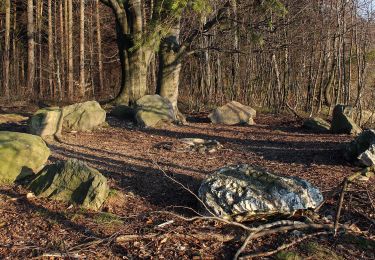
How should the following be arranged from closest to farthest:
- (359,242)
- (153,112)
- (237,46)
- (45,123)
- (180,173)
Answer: (359,242) → (180,173) → (45,123) → (153,112) → (237,46)

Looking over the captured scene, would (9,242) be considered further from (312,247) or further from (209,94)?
(209,94)

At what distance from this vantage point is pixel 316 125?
35.6 ft

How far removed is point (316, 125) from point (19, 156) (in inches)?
283

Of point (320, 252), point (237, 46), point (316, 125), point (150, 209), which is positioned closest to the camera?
point (320, 252)

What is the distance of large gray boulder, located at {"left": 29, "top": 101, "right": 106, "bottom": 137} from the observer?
8742 millimetres

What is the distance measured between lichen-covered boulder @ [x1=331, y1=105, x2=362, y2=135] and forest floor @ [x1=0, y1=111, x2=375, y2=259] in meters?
1.37

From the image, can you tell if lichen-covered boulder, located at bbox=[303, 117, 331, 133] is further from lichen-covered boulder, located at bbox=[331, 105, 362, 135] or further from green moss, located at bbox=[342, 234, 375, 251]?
green moss, located at bbox=[342, 234, 375, 251]

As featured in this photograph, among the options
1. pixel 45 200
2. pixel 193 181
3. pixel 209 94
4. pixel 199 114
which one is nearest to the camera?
pixel 45 200

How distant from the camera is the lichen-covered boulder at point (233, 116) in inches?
476

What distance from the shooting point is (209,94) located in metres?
16.8

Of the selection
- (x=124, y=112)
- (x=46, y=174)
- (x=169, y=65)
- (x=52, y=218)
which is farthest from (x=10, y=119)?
(x=52, y=218)

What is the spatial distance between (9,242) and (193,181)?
2.45 m

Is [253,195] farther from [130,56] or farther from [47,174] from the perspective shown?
[130,56]

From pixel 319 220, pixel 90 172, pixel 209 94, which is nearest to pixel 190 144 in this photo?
pixel 90 172
